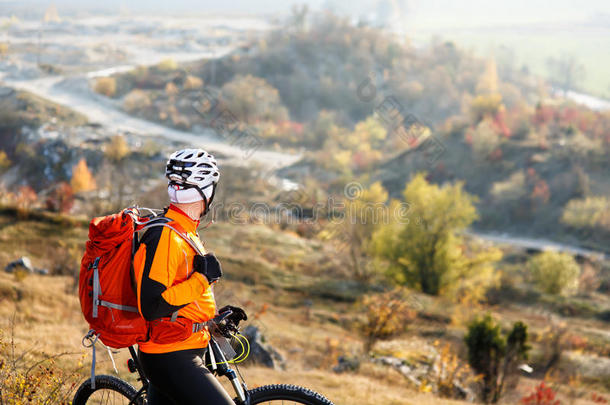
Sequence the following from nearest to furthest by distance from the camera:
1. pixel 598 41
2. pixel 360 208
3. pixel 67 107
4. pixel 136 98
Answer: pixel 360 208
pixel 67 107
pixel 136 98
pixel 598 41

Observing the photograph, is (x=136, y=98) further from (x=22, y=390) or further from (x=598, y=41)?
(x=598, y=41)

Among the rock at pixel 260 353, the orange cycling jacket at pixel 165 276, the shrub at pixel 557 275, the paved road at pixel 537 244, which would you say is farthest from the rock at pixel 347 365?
the paved road at pixel 537 244

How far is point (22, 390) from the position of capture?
5.00m

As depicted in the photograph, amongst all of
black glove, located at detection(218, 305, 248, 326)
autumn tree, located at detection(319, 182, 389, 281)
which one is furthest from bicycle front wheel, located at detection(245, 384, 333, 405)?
autumn tree, located at detection(319, 182, 389, 281)

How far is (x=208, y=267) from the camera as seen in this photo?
3480 mm

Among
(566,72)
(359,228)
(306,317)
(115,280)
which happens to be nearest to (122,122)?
(359,228)

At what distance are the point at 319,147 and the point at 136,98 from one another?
1063 inches

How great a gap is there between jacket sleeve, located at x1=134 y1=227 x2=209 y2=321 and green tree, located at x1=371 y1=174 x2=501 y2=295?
26.9 metres

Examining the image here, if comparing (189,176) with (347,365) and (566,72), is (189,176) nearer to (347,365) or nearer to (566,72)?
(347,365)

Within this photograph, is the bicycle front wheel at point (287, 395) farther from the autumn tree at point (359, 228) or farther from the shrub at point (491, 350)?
the autumn tree at point (359, 228)

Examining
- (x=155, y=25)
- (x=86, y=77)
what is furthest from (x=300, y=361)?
(x=155, y=25)

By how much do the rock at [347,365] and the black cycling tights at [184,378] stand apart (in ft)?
33.4

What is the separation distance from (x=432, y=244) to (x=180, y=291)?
27.8m

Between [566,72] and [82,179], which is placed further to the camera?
[566,72]
